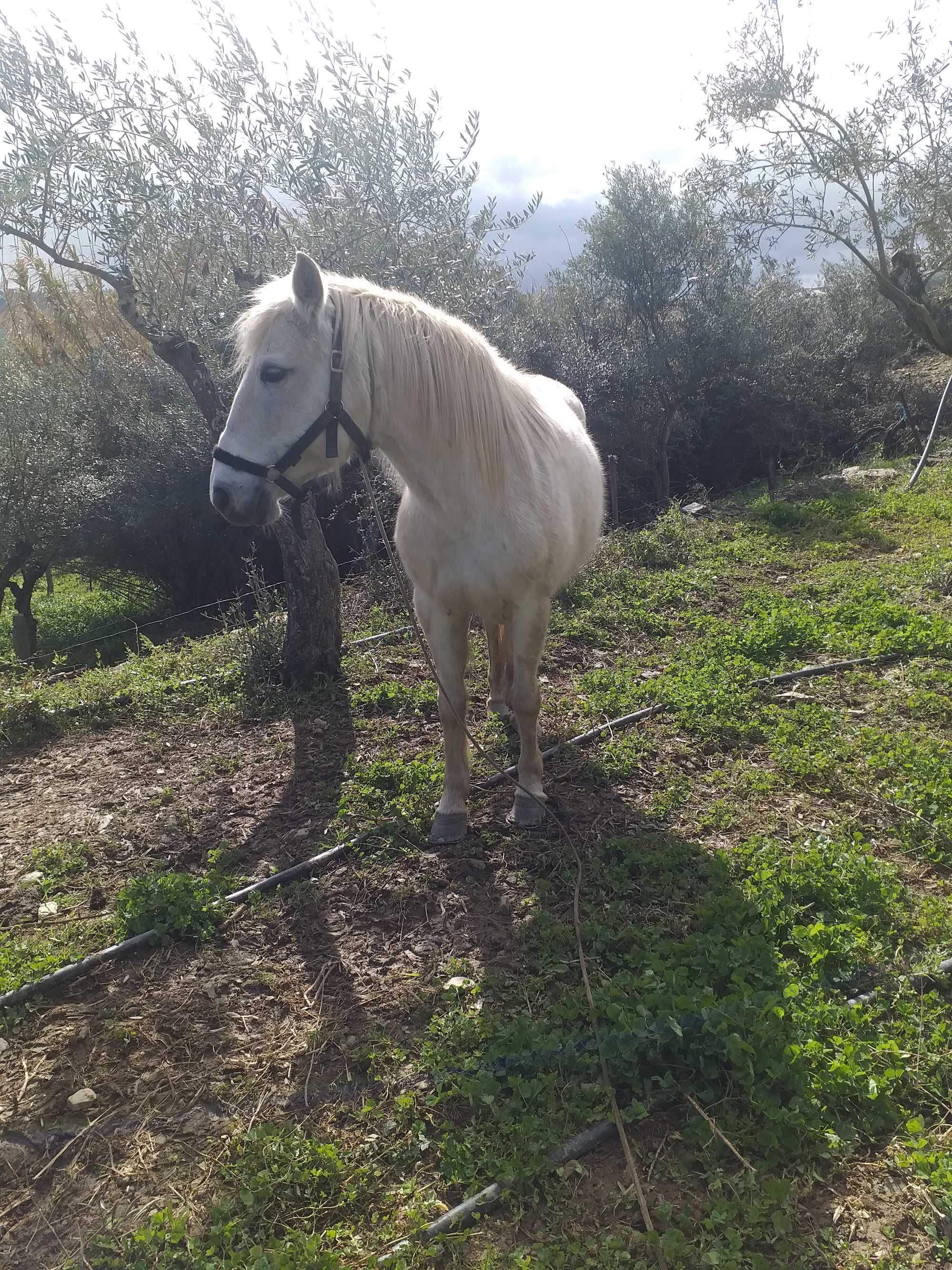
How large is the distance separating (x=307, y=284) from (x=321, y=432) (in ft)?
1.70

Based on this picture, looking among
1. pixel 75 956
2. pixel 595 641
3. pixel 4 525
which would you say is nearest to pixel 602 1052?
pixel 75 956

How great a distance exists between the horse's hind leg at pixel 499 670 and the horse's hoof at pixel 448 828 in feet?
3.67

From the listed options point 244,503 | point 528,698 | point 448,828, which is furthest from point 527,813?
point 244,503

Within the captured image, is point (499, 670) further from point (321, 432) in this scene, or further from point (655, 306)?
point (655, 306)

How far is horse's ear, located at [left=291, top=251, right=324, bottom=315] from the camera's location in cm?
253

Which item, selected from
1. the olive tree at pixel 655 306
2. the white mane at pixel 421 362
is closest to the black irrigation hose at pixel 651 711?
the white mane at pixel 421 362

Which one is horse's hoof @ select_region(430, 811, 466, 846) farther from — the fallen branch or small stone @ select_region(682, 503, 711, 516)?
small stone @ select_region(682, 503, 711, 516)

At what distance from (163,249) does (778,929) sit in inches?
264

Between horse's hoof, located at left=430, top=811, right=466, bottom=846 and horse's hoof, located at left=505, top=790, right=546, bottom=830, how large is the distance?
0.25m

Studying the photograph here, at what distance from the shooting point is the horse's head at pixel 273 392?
263 cm

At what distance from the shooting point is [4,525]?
35.6 feet

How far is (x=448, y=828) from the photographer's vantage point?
11.3 feet

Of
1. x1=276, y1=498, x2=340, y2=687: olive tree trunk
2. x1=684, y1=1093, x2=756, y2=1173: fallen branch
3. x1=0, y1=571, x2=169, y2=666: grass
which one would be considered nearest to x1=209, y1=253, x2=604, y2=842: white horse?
x1=684, y1=1093, x2=756, y2=1173: fallen branch

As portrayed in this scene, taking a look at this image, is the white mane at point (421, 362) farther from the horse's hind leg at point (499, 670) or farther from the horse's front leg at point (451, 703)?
the horse's hind leg at point (499, 670)
